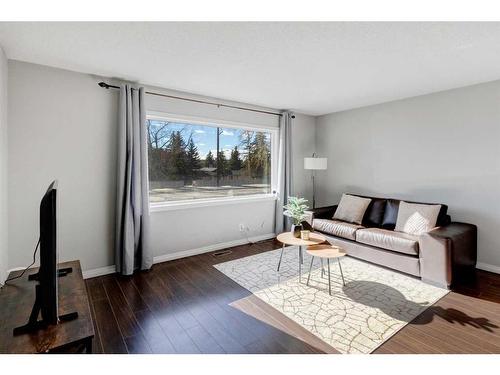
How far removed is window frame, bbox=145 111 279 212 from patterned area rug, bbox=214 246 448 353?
39.2 inches

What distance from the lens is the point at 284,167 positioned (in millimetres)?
4734

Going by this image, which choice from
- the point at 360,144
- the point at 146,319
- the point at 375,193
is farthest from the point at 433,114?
the point at 146,319

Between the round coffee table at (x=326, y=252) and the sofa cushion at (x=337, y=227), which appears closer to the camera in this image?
the round coffee table at (x=326, y=252)

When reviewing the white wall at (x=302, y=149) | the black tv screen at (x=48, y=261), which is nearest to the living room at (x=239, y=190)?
the black tv screen at (x=48, y=261)

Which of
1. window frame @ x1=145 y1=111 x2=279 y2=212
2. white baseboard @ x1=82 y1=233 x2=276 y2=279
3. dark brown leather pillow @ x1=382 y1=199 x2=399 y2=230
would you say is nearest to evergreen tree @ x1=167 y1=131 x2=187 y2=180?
window frame @ x1=145 y1=111 x2=279 y2=212

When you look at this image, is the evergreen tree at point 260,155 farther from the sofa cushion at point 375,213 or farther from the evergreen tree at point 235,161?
the sofa cushion at point 375,213

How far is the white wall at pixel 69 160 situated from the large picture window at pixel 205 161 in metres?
0.32

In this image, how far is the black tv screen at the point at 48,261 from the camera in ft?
4.29

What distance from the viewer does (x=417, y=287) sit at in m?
2.81

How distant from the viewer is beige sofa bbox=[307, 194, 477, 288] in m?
2.78

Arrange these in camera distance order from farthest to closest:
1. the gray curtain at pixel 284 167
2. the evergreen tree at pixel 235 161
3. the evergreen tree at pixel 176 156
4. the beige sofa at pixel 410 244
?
the gray curtain at pixel 284 167, the evergreen tree at pixel 235 161, the evergreen tree at pixel 176 156, the beige sofa at pixel 410 244

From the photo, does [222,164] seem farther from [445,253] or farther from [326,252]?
[445,253]

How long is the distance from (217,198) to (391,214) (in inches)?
103

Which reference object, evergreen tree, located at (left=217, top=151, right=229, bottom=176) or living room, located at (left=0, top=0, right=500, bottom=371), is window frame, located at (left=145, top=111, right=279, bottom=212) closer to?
living room, located at (left=0, top=0, right=500, bottom=371)
